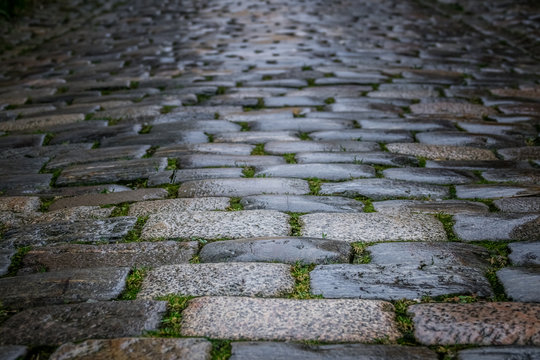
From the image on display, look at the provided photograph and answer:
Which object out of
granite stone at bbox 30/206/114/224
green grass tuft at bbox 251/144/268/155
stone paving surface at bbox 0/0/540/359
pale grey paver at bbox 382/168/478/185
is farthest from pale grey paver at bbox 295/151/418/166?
granite stone at bbox 30/206/114/224

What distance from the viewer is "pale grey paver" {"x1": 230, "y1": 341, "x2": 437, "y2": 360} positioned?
150 cm

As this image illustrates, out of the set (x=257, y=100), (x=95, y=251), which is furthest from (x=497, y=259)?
(x=257, y=100)

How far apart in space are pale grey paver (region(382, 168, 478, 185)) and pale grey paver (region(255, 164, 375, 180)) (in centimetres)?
13

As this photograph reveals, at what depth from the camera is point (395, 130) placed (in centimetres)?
365

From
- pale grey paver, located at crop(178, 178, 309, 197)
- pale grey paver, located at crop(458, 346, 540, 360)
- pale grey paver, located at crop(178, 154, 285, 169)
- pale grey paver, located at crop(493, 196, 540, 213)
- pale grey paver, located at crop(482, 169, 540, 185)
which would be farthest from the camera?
pale grey paver, located at crop(178, 154, 285, 169)

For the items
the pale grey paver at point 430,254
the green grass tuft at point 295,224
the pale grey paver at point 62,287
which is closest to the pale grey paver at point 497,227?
the pale grey paver at point 430,254

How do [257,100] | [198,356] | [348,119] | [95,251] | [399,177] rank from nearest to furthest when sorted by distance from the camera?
[198,356]
[95,251]
[399,177]
[348,119]
[257,100]

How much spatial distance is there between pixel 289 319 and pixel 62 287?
824 millimetres

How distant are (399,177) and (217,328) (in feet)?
5.25

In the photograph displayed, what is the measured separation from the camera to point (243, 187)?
278cm

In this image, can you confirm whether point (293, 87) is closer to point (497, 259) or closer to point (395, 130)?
point (395, 130)

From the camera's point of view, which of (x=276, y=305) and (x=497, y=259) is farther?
(x=497, y=259)

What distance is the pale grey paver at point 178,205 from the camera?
2539 millimetres

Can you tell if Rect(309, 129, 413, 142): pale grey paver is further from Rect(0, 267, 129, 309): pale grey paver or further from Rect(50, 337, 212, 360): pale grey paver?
Rect(50, 337, 212, 360): pale grey paver
